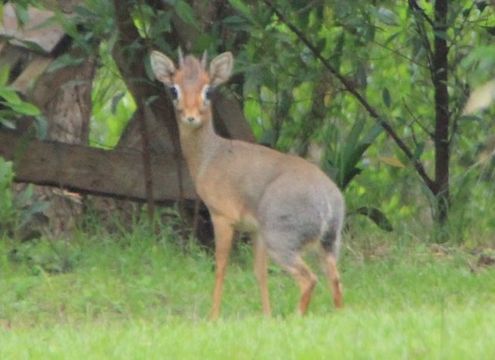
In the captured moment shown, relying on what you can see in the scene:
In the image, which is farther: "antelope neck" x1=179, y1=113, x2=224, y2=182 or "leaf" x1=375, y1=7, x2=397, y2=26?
"leaf" x1=375, y1=7, x2=397, y2=26

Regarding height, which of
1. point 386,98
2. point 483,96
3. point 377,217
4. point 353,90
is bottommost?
point 377,217

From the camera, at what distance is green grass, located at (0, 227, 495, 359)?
648 centimetres

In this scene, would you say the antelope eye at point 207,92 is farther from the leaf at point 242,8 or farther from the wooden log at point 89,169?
the wooden log at point 89,169

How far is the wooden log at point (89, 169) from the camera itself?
11164 millimetres

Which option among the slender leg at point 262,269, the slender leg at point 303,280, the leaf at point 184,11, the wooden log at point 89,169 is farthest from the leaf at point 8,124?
the slender leg at point 303,280

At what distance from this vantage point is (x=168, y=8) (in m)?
10.8

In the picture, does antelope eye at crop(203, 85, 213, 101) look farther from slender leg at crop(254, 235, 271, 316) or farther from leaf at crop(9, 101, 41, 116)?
leaf at crop(9, 101, 41, 116)

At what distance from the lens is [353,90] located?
1159cm

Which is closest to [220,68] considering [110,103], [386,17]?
[386,17]

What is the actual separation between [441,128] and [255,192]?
3.47 meters

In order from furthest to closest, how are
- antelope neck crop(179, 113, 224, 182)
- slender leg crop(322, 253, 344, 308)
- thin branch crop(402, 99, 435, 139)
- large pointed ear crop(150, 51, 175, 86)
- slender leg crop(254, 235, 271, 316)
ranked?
thin branch crop(402, 99, 435, 139)
antelope neck crop(179, 113, 224, 182)
large pointed ear crop(150, 51, 175, 86)
slender leg crop(254, 235, 271, 316)
slender leg crop(322, 253, 344, 308)

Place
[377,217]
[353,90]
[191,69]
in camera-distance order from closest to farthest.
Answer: [191,69] → [353,90] → [377,217]

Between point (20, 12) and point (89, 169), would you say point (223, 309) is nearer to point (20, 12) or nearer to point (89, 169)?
point (20, 12)

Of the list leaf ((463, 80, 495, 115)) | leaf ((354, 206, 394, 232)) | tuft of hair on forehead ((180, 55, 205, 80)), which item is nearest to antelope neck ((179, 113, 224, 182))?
tuft of hair on forehead ((180, 55, 205, 80))
